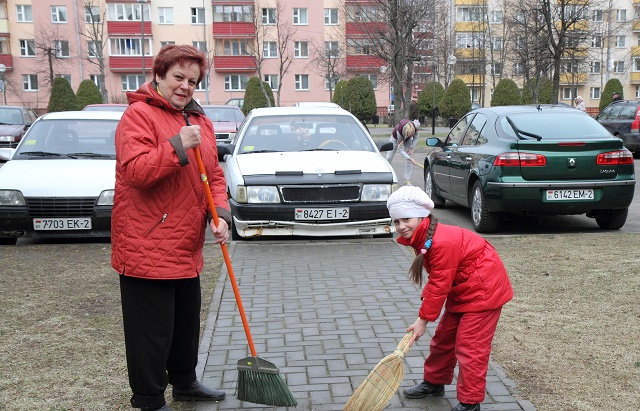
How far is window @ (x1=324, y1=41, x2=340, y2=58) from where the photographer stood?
62875mm

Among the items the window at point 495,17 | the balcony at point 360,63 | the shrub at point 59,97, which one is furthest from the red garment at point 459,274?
the window at point 495,17

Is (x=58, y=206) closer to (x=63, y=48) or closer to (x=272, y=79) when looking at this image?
(x=63, y=48)

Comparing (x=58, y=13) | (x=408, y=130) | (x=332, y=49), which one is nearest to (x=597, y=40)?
(x=332, y=49)

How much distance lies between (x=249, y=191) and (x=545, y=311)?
3824 mm

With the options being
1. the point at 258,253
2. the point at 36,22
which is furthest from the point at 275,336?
the point at 36,22

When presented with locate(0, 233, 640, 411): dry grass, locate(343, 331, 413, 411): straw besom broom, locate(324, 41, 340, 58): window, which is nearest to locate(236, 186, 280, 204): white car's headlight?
locate(0, 233, 640, 411): dry grass

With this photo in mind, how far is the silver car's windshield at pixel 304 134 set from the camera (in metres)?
9.51

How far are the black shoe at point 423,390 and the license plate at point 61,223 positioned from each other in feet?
17.7

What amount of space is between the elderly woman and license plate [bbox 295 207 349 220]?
15.1 ft

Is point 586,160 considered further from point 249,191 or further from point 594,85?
point 594,85

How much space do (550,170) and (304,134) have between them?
316 cm

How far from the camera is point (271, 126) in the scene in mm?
9875

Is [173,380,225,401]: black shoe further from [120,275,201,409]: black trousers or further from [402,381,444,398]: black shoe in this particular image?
[402,381,444,398]: black shoe

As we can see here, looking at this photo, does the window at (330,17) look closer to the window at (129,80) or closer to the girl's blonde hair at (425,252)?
the window at (129,80)
